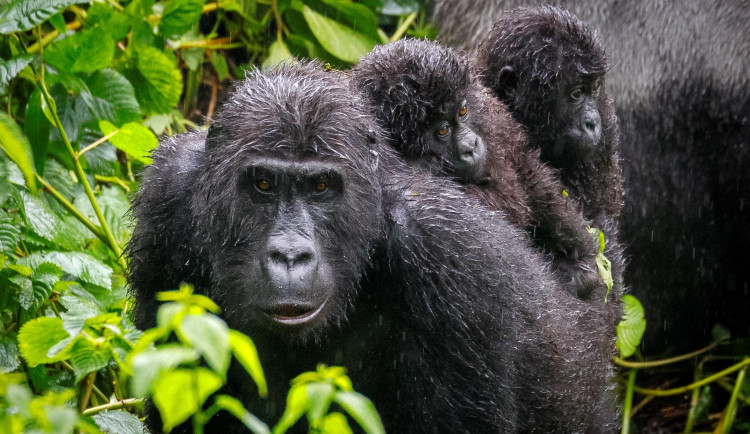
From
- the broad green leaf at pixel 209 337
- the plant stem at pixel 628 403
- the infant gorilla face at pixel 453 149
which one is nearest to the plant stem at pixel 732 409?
the plant stem at pixel 628 403

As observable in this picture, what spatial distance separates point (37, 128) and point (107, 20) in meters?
0.75

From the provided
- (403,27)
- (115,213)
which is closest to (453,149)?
(115,213)

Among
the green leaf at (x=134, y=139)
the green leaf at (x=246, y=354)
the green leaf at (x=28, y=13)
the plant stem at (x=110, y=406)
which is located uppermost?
the green leaf at (x=246, y=354)

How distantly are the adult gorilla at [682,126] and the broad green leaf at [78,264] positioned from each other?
2.71 m

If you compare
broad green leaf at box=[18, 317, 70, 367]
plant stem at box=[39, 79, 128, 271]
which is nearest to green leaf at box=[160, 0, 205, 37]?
plant stem at box=[39, 79, 128, 271]

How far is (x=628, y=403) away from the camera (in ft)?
16.7

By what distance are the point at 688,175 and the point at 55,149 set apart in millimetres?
3059

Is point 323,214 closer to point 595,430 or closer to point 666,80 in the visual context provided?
point 595,430

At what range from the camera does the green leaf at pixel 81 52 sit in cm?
409

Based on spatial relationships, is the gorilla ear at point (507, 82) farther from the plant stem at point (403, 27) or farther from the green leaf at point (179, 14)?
the plant stem at point (403, 27)

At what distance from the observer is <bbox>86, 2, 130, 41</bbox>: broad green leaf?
435cm

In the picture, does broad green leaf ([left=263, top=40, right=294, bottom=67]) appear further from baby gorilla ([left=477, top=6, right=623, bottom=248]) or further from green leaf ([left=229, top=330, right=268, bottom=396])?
green leaf ([left=229, top=330, right=268, bottom=396])

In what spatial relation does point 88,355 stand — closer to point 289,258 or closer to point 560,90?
point 289,258

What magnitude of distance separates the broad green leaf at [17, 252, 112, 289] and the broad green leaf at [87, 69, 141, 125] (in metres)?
0.86
